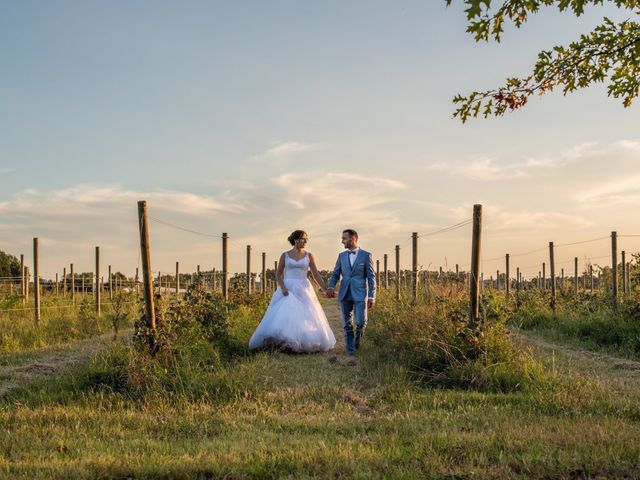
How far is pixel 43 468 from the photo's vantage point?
15.2ft

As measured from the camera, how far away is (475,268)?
895cm

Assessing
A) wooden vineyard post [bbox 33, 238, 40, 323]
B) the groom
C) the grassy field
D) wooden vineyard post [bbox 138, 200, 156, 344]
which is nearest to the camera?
the grassy field

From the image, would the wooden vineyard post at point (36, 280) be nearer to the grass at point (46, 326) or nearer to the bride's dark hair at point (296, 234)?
the grass at point (46, 326)

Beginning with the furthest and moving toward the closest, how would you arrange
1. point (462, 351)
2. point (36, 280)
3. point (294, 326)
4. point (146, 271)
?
point (36, 280)
point (294, 326)
point (146, 271)
point (462, 351)

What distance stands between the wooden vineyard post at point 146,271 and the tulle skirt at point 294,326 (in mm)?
2347

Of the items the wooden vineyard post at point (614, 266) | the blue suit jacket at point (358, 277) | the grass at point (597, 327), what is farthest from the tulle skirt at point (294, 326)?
the wooden vineyard post at point (614, 266)

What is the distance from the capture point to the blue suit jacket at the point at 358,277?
399 inches

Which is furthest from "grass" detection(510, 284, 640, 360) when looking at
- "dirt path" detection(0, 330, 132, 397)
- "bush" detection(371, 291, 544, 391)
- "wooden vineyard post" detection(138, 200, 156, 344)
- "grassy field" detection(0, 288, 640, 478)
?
"dirt path" detection(0, 330, 132, 397)

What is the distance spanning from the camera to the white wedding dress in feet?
34.3

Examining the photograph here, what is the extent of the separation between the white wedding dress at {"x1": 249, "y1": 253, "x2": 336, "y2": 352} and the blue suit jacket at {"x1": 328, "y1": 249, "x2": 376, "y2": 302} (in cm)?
79

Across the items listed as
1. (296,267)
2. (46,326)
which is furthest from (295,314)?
(46,326)

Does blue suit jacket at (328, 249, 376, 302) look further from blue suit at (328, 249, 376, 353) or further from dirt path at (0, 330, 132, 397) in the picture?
dirt path at (0, 330, 132, 397)

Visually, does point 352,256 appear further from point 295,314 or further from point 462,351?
point 462,351

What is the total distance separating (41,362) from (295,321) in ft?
13.0
